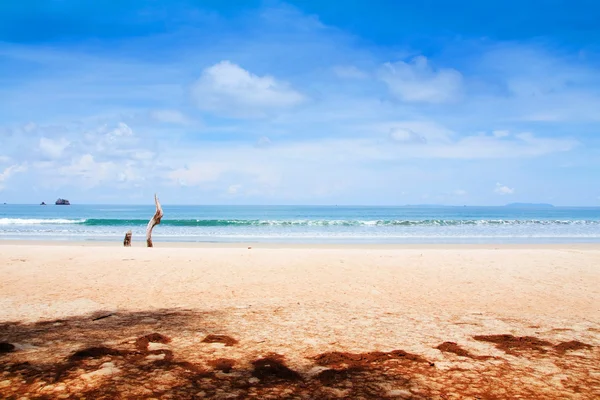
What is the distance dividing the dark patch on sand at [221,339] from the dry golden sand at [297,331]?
0.07 ft

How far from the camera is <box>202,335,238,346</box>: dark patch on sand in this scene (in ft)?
14.7

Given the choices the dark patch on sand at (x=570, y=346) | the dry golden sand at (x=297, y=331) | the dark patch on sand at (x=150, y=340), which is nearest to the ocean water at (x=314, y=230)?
the dry golden sand at (x=297, y=331)

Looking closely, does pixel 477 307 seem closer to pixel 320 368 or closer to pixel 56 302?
pixel 320 368

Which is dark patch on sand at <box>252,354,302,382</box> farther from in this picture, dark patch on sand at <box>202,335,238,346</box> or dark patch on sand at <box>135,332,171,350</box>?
dark patch on sand at <box>135,332,171,350</box>

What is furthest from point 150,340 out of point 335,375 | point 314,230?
point 314,230

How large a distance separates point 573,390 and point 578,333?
80.5 inches

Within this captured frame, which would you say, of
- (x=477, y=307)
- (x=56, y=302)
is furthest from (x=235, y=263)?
(x=477, y=307)

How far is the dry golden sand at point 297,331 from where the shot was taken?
11.0 feet

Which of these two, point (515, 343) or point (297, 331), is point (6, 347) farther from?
point (515, 343)

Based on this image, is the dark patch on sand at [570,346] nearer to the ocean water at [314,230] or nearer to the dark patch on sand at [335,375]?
the dark patch on sand at [335,375]

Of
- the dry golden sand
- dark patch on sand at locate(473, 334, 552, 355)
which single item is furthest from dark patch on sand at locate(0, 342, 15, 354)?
dark patch on sand at locate(473, 334, 552, 355)

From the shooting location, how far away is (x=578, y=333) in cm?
502

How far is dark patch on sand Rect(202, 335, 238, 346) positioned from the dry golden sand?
0.02 metres

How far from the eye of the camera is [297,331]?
5.01m
